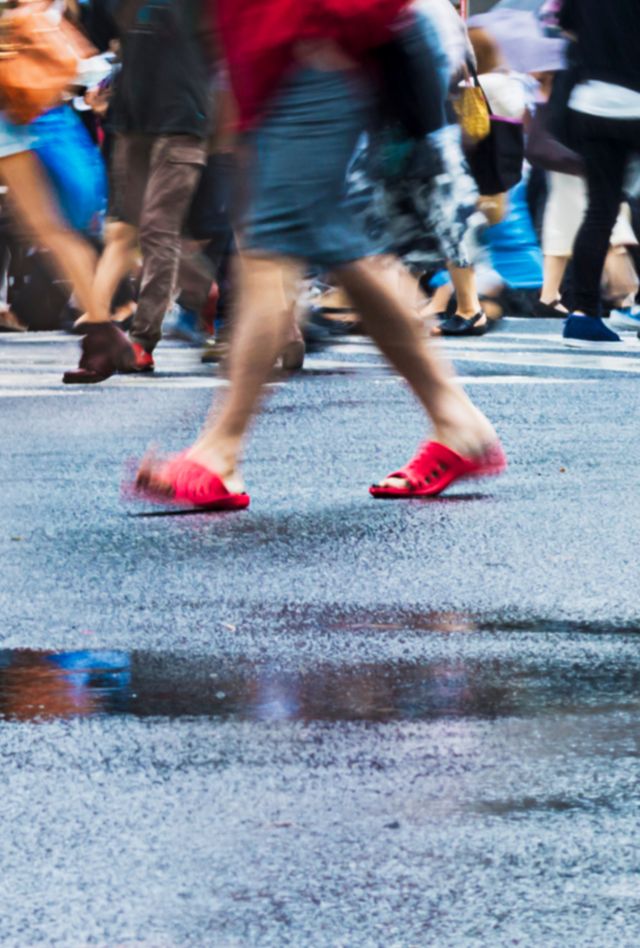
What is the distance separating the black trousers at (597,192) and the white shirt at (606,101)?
1.7 inches

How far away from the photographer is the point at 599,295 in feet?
36.6

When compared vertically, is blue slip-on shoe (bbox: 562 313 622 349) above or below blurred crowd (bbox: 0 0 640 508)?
below

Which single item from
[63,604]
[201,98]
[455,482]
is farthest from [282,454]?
[201,98]

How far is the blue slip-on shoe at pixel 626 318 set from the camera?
42.8 feet

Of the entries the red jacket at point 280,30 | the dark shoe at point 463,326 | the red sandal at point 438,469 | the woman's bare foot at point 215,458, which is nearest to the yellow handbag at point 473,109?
the dark shoe at point 463,326

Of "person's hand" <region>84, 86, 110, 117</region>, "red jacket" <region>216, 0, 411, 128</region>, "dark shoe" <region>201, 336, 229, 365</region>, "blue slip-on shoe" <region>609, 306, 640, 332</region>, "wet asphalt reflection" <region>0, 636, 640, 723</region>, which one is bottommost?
"blue slip-on shoe" <region>609, 306, 640, 332</region>

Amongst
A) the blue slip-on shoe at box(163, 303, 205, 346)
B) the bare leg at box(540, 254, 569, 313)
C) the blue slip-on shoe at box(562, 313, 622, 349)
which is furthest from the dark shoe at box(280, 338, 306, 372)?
the bare leg at box(540, 254, 569, 313)

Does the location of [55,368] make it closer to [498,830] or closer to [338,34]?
[338,34]

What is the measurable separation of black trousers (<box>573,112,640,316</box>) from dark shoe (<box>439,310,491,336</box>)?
4.18 feet

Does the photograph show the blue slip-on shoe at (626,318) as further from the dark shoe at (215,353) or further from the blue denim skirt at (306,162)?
the blue denim skirt at (306,162)

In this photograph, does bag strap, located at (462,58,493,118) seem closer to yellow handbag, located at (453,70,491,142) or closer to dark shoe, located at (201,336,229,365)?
yellow handbag, located at (453,70,491,142)

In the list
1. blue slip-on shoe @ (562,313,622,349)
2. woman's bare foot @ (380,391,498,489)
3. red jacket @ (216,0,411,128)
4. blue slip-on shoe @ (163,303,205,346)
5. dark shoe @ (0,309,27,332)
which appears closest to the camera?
red jacket @ (216,0,411,128)

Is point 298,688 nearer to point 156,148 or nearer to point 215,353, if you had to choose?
point 156,148

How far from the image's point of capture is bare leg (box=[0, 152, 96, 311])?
366 inches
